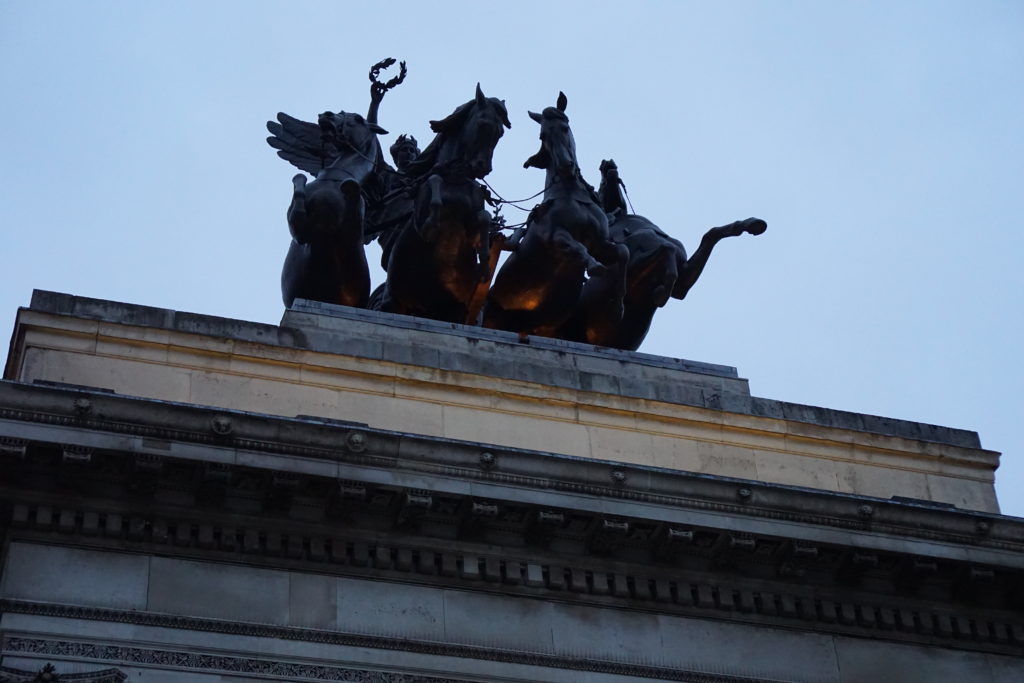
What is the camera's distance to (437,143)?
2620 cm

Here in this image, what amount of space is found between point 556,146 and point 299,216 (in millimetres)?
3671

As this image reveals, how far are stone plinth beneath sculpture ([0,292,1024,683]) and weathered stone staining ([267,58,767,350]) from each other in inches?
52.6

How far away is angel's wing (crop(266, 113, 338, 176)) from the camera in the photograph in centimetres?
2788

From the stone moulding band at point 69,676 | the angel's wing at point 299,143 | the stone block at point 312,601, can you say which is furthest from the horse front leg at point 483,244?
the stone moulding band at point 69,676

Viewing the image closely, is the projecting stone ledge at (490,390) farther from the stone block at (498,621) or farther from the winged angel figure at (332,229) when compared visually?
the stone block at (498,621)

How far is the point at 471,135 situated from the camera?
2538 cm

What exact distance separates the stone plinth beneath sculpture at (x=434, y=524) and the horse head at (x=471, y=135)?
92.9 inches

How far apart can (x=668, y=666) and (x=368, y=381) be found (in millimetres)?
4751

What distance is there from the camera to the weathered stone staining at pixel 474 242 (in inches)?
989

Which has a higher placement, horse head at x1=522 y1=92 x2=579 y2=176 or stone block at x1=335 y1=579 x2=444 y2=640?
horse head at x1=522 y1=92 x2=579 y2=176

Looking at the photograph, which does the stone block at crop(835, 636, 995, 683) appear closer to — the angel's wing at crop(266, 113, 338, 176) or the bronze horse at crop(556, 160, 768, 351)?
the bronze horse at crop(556, 160, 768, 351)

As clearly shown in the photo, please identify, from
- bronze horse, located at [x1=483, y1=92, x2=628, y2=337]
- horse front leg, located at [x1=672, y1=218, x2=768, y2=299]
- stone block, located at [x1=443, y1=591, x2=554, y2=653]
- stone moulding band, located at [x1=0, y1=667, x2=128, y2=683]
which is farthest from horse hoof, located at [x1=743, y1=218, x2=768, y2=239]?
stone moulding band, located at [x1=0, y1=667, x2=128, y2=683]

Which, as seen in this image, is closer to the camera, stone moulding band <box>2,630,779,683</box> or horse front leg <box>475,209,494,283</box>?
stone moulding band <box>2,630,779,683</box>

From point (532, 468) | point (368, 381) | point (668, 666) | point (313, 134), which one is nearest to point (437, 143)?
point (313, 134)
